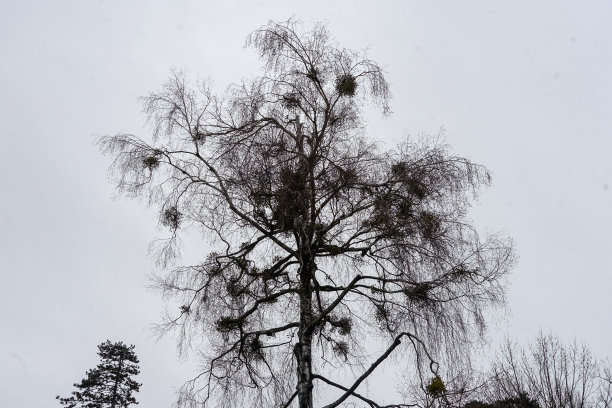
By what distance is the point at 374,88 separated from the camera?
11.3 meters

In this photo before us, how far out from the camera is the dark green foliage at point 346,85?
11039 millimetres

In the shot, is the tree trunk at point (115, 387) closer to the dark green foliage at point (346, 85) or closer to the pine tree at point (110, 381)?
the pine tree at point (110, 381)

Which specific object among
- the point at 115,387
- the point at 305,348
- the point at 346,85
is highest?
the point at 115,387

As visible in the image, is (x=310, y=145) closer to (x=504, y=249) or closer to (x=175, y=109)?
(x=175, y=109)

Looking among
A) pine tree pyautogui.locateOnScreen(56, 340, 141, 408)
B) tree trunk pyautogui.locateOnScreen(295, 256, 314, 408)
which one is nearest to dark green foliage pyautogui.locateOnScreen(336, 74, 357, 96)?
tree trunk pyautogui.locateOnScreen(295, 256, 314, 408)

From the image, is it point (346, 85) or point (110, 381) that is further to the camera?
point (110, 381)

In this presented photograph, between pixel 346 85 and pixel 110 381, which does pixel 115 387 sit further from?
pixel 346 85

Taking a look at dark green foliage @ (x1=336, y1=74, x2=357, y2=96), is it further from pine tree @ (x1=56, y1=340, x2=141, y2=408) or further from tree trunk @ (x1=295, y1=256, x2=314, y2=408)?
pine tree @ (x1=56, y1=340, x2=141, y2=408)

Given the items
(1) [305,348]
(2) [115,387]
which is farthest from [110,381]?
(1) [305,348]

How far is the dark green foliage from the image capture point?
11.0 metres

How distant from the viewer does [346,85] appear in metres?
11.0

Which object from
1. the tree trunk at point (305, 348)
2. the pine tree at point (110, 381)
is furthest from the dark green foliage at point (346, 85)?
the pine tree at point (110, 381)

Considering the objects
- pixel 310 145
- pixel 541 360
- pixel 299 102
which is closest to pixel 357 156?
pixel 310 145

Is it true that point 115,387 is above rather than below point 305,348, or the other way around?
above
